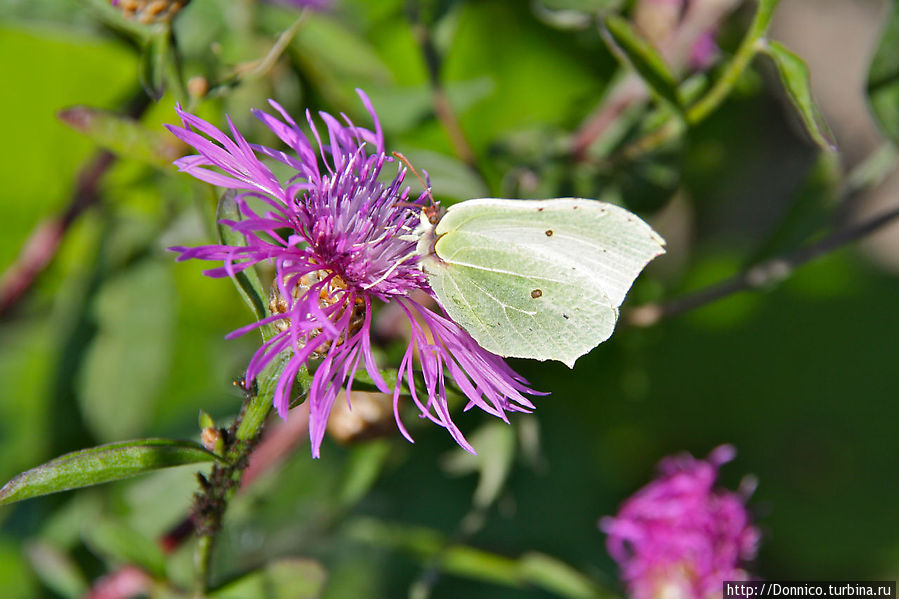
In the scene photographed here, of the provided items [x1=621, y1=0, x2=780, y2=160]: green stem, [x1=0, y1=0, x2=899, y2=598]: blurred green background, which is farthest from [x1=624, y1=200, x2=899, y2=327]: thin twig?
[x1=621, y1=0, x2=780, y2=160]: green stem

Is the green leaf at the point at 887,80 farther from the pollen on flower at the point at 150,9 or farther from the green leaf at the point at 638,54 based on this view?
the pollen on flower at the point at 150,9

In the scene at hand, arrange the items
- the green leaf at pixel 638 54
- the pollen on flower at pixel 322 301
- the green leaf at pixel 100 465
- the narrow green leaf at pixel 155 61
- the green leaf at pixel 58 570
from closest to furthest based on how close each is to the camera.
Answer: the green leaf at pixel 100 465, the pollen on flower at pixel 322 301, the narrow green leaf at pixel 155 61, the green leaf at pixel 638 54, the green leaf at pixel 58 570

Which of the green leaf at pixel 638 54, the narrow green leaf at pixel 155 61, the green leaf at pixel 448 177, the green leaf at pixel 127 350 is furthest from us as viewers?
the green leaf at pixel 127 350

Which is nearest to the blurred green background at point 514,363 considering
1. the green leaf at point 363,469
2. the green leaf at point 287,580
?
the green leaf at point 363,469

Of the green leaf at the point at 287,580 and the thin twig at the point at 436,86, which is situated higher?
the thin twig at the point at 436,86

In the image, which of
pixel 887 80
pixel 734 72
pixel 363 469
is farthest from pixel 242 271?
pixel 887 80

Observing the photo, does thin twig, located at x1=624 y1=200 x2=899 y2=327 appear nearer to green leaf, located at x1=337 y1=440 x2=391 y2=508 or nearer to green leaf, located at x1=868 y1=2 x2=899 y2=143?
green leaf, located at x1=868 y1=2 x2=899 y2=143
